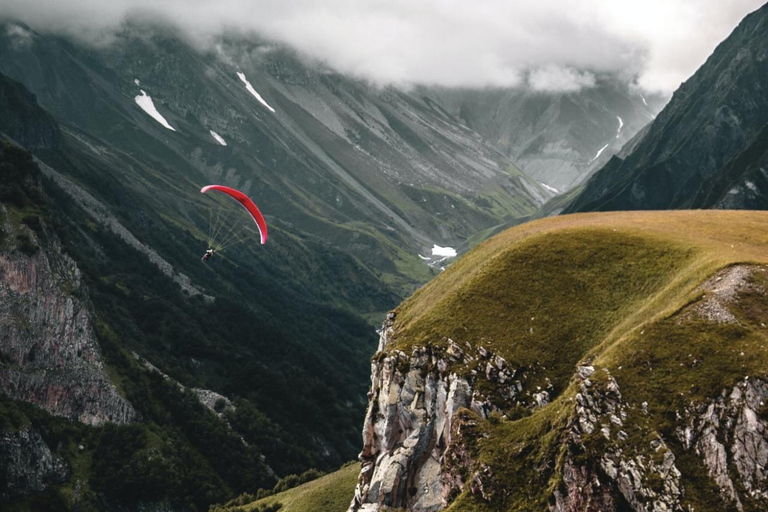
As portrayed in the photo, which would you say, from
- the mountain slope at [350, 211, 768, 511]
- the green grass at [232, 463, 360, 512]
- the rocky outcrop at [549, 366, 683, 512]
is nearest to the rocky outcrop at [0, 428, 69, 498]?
the green grass at [232, 463, 360, 512]

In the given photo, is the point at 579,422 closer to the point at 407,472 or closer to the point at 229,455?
the point at 407,472

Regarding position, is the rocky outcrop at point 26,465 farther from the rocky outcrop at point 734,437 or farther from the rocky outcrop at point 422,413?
the rocky outcrop at point 734,437

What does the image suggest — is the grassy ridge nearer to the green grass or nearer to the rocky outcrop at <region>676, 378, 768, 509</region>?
the rocky outcrop at <region>676, 378, 768, 509</region>

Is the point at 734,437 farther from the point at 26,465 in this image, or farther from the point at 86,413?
the point at 86,413

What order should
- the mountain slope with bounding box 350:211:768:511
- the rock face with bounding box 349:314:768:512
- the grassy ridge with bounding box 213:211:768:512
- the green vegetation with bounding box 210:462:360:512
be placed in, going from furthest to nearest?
the green vegetation with bounding box 210:462:360:512 < the grassy ridge with bounding box 213:211:768:512 < the mountain slope with bounding box 350:211:768:511 < the rock face with bounding box 349:314:768:512

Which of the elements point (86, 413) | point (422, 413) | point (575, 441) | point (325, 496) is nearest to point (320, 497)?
point (325, 496)

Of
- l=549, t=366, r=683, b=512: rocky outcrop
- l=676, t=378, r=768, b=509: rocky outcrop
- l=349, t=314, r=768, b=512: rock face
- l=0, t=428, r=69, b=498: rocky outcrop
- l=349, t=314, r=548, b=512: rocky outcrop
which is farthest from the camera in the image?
l=0, t=428, r=69, b=498: rocky outcrop
